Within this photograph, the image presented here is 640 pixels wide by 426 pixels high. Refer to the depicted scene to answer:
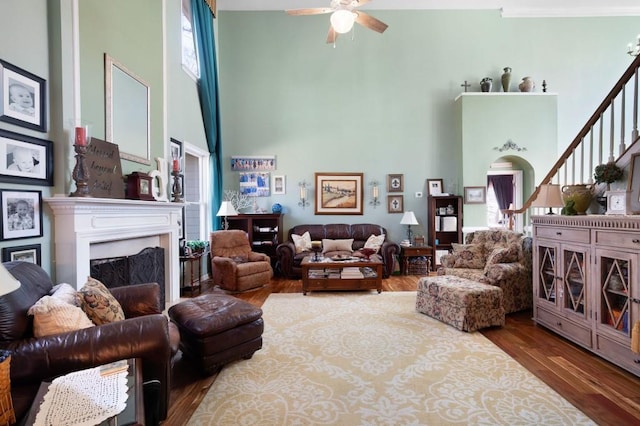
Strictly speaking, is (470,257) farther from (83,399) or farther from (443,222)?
(83,399)

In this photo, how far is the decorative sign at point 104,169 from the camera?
8.89ft

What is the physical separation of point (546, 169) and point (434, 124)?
2.32 metres

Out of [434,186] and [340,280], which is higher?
[434,186]

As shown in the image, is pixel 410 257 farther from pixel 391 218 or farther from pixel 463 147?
pixel 463 147

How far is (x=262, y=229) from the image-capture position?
20.3 feet

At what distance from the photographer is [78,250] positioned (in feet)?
8.08

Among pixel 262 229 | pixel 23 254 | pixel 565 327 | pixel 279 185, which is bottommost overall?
pixel 565 327

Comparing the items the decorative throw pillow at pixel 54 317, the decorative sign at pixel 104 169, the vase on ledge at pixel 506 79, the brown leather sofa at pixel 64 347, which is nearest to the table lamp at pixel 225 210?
the decorative sign at pixel 104 169

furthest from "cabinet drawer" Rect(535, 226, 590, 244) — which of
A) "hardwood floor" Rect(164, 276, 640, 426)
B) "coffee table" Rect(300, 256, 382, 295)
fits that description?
"coffee table" Rect(300, 256, 382, 295)

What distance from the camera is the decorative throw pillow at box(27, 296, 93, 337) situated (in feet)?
5.34

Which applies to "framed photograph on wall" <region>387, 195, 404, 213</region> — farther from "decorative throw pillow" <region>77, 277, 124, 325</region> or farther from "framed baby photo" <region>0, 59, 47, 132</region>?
"framed baby photo" <region>0, 59, 47, 132</region>

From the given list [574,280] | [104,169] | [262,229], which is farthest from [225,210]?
[574,280]

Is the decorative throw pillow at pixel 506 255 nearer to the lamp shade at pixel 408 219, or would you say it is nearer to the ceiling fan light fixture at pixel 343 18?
the lamp shade at pixel 408 219

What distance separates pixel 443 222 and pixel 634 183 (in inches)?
144
